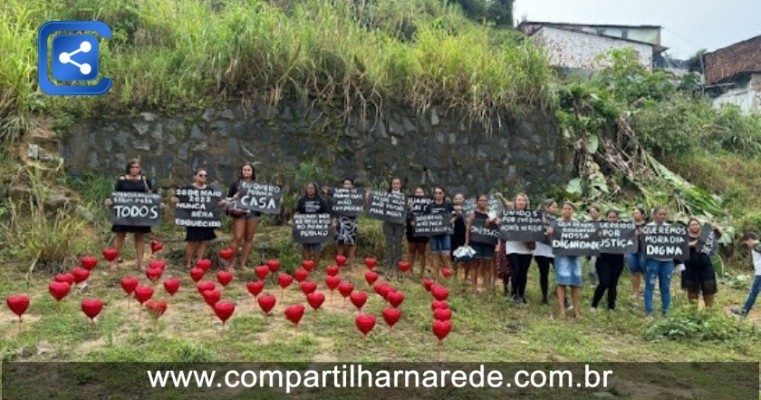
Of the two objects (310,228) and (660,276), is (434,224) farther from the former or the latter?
(660,276)

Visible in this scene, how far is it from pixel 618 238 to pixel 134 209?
518 centimetres

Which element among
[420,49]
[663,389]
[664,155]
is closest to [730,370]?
[663,389]

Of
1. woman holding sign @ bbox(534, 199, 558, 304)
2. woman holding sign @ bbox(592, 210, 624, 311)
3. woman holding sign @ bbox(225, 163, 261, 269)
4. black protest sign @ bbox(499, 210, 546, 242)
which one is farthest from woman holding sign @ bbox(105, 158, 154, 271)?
woman holding sign @ bbox(592, 210, 624, 311)

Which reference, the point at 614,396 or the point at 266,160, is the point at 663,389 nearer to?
the point at 614,396

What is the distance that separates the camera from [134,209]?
24.0 ft

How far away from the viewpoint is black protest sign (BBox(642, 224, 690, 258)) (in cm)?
736

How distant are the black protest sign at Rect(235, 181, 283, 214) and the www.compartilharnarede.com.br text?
3.67m

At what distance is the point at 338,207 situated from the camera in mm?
8328

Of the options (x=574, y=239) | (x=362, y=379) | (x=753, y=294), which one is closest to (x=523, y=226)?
(x=574, y=239)

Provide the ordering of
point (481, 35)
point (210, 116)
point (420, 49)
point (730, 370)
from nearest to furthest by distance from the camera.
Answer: point (730, 370) < point (210, 116) < point (420, 49) < point (481, 35)

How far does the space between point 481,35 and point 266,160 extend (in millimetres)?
4698

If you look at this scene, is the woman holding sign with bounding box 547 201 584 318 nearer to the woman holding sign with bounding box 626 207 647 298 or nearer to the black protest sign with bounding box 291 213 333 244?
the woman holding sign with bounding box 626 207 647 298

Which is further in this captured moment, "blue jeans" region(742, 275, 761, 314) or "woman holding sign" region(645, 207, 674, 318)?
"blue jeans" region(742, 275, 761, 314)

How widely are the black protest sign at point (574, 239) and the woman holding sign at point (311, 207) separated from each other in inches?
107
